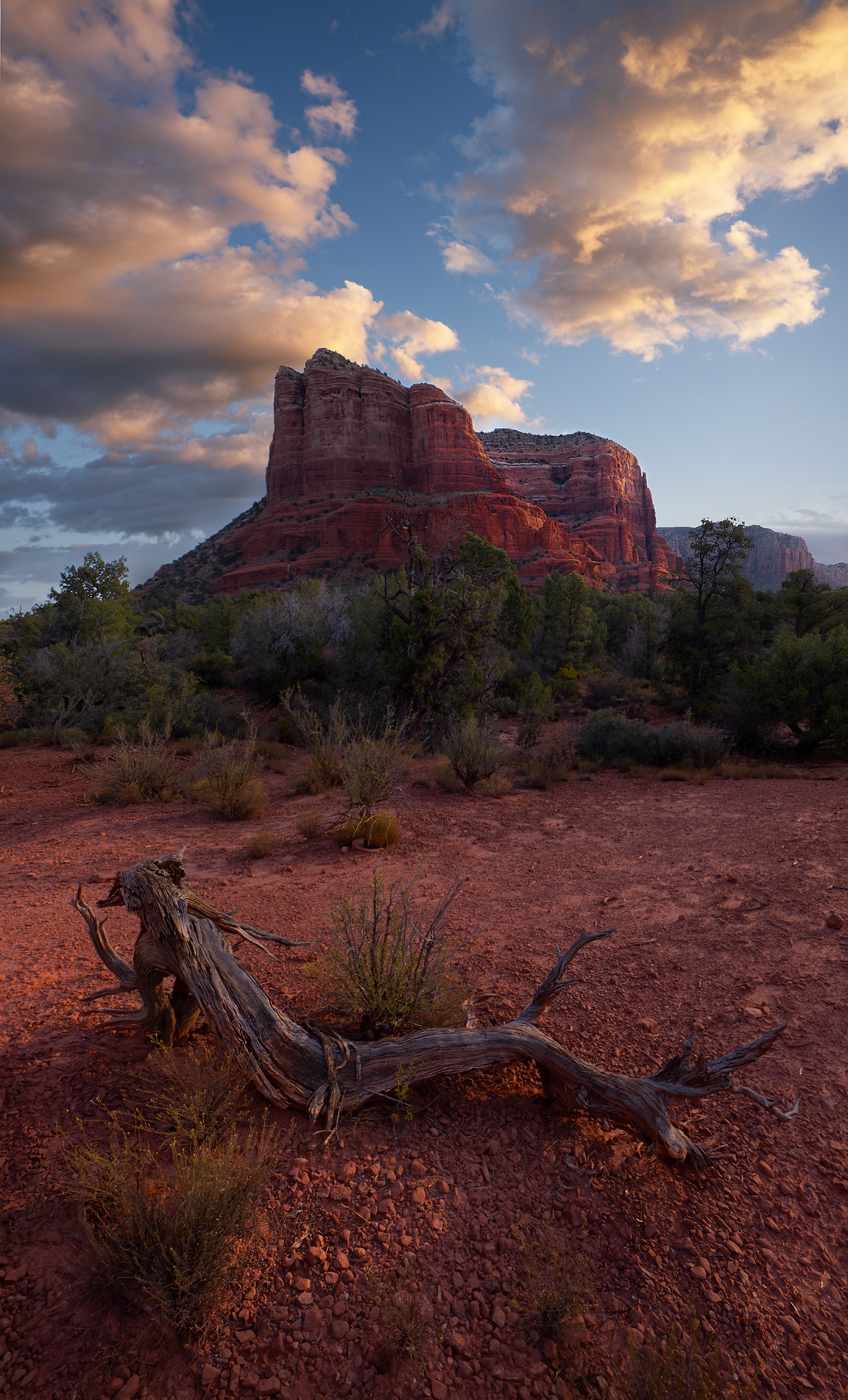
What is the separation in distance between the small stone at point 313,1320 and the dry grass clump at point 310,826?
5.83 m

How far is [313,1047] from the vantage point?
2969mm

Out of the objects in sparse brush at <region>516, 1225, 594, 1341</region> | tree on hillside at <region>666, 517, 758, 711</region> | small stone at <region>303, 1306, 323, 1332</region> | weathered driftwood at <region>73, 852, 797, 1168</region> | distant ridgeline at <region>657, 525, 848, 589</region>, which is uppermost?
distant ridgeline at <region>657, 525, 848, 589</region>

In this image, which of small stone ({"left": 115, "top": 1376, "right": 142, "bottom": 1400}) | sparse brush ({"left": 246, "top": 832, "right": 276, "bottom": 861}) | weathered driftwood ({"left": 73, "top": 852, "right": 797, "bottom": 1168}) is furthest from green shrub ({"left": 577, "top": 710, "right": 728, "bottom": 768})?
small stone ({"left": 115, "top": 1376, "right": 142, "bottom": 1400})

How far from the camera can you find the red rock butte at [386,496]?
7150cm

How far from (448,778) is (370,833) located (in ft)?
10.7

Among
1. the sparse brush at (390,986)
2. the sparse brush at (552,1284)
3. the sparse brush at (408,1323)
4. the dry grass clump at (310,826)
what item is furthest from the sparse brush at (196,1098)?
the dry grass clump at (310,826)

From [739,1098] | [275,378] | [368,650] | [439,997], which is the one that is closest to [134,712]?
[368,650]

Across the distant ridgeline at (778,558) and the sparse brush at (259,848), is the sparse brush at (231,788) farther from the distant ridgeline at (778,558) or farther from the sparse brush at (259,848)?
the distant ridgeline at (778,558)

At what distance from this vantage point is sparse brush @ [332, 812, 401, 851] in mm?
7547

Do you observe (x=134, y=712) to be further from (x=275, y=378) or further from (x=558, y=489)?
(x=558, y=489)

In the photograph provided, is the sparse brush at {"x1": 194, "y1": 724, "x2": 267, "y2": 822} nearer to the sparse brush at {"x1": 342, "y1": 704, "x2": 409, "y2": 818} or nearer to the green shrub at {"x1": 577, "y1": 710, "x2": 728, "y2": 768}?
the sparse brush at {"x1": 342, "y1": 704, "x2": 409, "y2": 818}

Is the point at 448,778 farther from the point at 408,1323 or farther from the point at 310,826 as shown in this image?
the point at 408,1323

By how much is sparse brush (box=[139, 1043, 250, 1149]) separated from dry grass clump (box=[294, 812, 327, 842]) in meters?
4.70

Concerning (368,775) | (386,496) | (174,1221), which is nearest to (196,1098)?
(174,1221)
